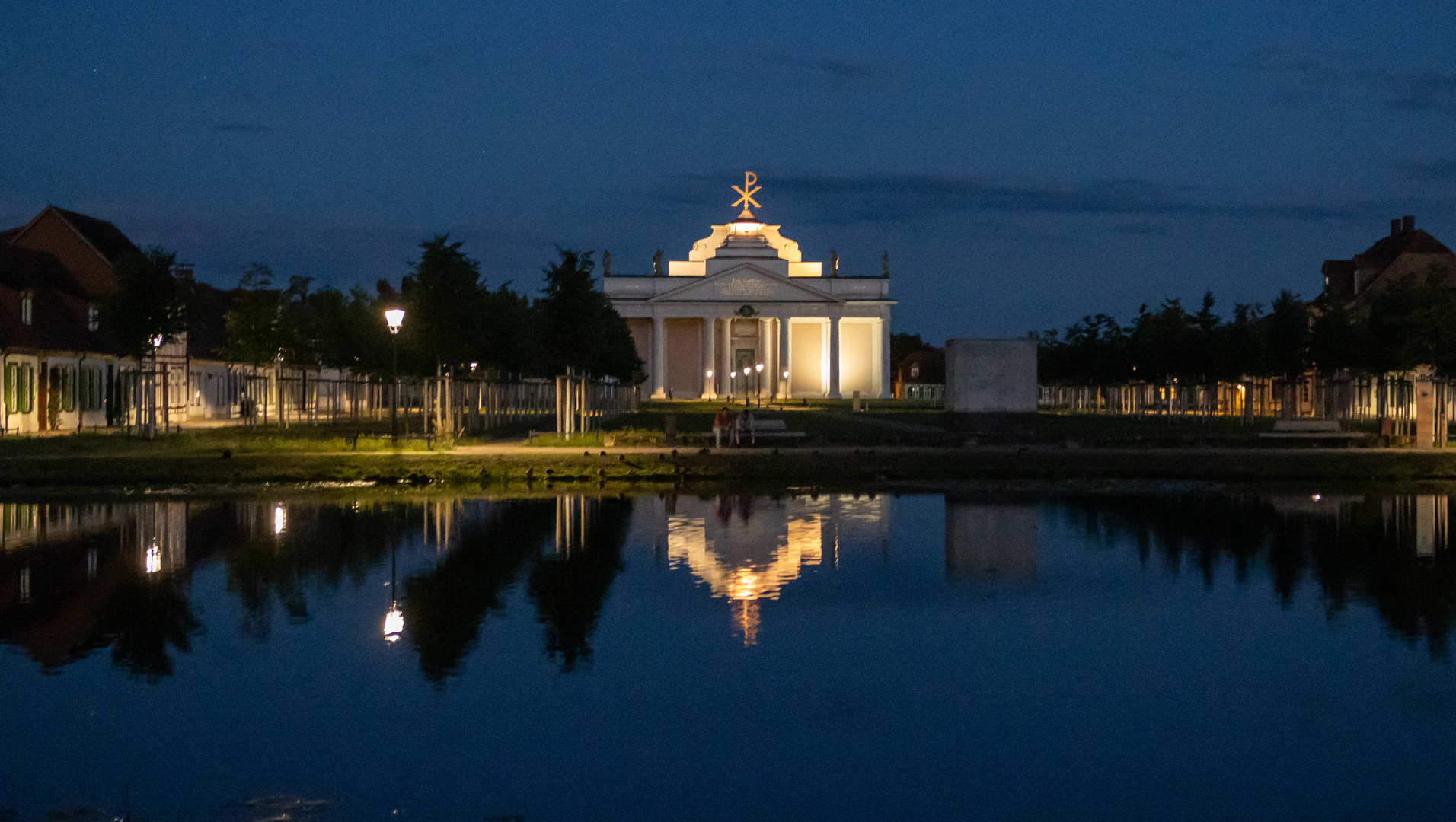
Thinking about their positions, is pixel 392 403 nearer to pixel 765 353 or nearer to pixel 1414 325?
pixel 1414 325

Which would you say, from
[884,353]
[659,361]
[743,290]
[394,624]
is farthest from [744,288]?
[394,624]

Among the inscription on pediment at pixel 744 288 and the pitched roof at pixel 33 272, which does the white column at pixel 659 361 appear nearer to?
the inscription on pediment at pixel 744 288

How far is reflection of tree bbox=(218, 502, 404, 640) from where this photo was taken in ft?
45.3

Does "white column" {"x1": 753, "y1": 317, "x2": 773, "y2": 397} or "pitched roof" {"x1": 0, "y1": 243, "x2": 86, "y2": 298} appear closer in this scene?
"pitched roof" {"x1": 0, "y1": 243, "x2": 86, "y2": 298}

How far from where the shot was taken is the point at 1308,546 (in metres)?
18.0

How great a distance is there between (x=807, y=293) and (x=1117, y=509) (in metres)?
101

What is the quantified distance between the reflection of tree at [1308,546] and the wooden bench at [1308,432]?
1287 cm

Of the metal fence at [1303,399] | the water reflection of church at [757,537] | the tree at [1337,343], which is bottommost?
the water reflection of church at [757,537]

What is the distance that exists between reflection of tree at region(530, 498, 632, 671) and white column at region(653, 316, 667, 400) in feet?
338

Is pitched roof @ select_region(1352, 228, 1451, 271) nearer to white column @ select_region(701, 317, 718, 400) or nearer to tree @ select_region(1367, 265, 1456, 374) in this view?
tree @ select_region(1367, 265, 1456, 374)

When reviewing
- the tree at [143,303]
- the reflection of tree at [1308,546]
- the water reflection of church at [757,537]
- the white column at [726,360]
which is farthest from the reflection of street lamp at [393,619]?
the white column at [726,360]

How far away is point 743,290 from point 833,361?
32.9ft

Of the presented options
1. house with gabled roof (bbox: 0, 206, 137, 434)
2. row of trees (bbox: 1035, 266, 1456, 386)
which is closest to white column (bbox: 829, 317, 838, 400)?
row of trees (bbox: 1035, 266, 1456, 386)

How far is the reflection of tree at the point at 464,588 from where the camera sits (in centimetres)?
1139
